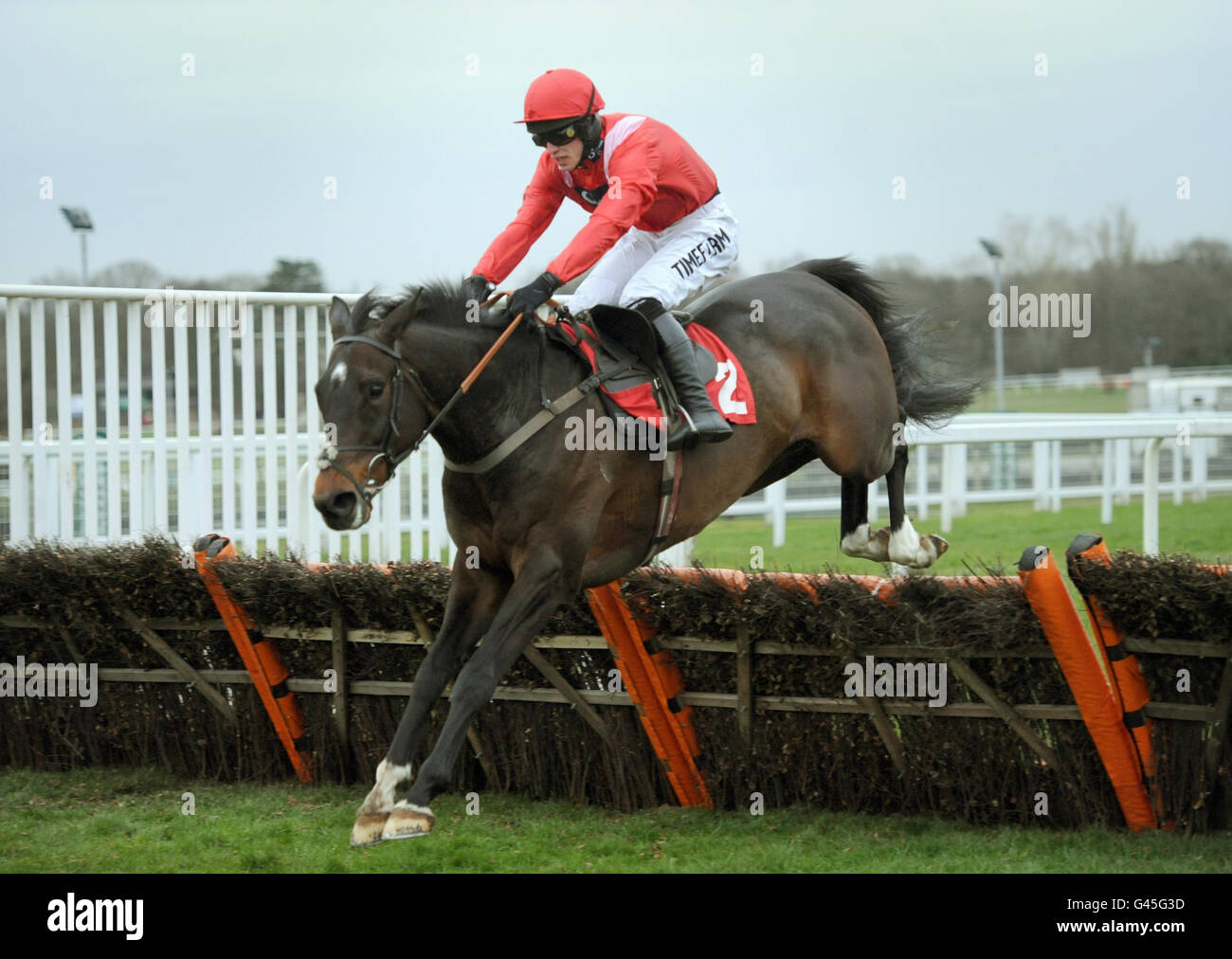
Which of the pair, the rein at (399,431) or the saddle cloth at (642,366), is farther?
the saddle cloth at (642,366)

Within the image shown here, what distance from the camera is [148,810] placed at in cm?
465

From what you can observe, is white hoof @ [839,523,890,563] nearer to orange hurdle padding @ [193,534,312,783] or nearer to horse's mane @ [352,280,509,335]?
horse's mane @ [352,280,509,335]

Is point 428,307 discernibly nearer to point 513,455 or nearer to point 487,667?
point 513,455

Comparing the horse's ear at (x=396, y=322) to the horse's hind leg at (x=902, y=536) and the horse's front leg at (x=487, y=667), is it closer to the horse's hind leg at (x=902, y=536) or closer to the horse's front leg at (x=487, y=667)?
the horse's front leg at (x=487, y=667)

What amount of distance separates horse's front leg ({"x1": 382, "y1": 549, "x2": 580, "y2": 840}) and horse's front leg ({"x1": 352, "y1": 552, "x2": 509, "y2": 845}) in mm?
71

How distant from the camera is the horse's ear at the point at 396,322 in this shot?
3750mm

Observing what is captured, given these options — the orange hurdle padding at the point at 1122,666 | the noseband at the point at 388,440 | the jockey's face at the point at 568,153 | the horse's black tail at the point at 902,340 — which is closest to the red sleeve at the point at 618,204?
the jockey's face at the point at 568,153

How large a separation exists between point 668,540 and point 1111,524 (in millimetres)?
6288

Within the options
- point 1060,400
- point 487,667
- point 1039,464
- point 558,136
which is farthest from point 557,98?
point 1060,400

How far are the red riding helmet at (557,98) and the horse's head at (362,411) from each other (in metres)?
0.81

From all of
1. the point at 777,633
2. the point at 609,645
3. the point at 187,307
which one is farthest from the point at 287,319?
the point at 777,633

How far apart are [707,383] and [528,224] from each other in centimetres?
83

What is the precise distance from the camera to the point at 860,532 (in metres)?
5.29

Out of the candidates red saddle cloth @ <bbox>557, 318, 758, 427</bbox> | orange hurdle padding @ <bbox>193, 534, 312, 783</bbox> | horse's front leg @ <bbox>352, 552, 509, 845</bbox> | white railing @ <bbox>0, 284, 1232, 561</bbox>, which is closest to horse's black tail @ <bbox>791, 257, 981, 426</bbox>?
white railing @ <bbox>0, 284, 1232, 561</bbox>
